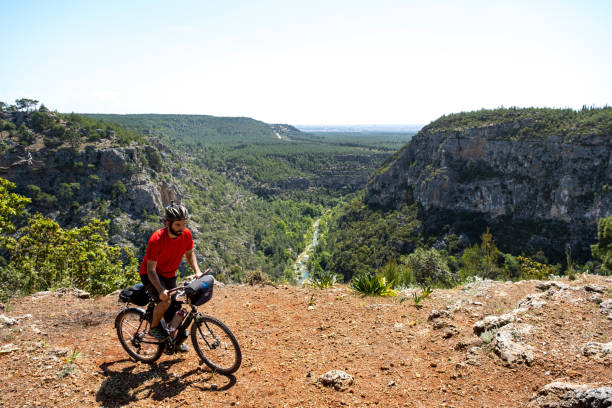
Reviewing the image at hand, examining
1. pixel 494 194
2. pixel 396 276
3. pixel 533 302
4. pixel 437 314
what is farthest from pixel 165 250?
pixel 494 194

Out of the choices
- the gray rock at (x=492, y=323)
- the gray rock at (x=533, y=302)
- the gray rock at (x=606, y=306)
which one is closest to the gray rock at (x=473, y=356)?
the gray rock at (x=492, y=323)

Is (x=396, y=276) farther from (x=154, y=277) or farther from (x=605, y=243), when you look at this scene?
(x=605, y=243)

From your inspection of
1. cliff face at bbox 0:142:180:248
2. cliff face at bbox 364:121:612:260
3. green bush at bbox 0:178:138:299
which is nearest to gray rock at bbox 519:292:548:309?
green bush at bbox 0:178:138:299

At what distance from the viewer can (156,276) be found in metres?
4.25

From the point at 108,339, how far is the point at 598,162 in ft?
239

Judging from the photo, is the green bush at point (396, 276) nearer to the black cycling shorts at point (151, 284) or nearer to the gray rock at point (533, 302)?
the gray rock at point (533, 302)

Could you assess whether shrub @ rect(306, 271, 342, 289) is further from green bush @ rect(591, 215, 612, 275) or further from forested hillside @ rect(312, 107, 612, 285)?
forested hillside @ rect(312, 107, 612, 285)

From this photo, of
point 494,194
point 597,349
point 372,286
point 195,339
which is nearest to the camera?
point 597,349

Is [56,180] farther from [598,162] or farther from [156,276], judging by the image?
[598,162]

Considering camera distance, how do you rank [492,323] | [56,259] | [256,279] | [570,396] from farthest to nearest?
[56,259] → [256,279] → [492,323] → [570,396]

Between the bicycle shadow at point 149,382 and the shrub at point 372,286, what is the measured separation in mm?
3899

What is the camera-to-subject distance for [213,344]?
14.5ft

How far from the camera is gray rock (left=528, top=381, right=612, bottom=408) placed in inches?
118

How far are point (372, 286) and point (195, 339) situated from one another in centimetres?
419
